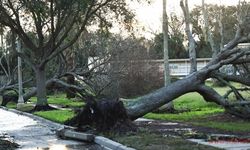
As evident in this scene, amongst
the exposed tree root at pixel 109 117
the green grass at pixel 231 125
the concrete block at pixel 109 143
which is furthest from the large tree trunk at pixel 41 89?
the concrete block at pixel 109 143

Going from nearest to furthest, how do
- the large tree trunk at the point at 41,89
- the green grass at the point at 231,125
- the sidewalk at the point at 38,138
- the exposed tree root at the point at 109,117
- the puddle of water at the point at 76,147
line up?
the puddle of water at the point at 76,147 < the sidewalk at the point at 38,138 < the exposed tree root at the point at 109,117 < the green grass at the point at 231,125 < the large tree trunk at the point at 41,89

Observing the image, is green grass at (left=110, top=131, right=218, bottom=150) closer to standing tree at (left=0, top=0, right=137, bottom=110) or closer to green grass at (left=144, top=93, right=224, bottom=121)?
green grass at (left=144, top=93, right=224, bottom=121)

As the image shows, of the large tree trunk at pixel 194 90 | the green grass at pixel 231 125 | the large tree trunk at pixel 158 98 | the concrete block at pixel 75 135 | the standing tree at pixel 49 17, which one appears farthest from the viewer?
the standing tree at pixel 49 17

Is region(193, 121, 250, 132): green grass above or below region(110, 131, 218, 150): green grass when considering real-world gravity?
above

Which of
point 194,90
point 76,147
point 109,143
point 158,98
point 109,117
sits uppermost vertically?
point 194,90

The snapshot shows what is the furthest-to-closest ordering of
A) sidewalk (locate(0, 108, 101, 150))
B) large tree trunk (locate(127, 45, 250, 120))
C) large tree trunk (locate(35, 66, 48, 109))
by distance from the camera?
large tree trunk (locate(35, 66, 48, 109)) → large tree trunk (locate(127, 45, 250, 120)) → sidewalk (locate(0, 108, 101, 150))

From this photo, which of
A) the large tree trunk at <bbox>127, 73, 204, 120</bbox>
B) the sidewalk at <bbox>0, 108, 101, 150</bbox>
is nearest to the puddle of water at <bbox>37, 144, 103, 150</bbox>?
the sidewalk at <bbox>0, 108, 101, 150</bbox>

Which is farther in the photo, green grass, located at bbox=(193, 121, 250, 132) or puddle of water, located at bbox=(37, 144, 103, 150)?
green grass, located at bbox=(193, 121, 250, 132)

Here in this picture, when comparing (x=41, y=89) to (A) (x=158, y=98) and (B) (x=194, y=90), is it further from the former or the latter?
(B) (x=194, y=90)

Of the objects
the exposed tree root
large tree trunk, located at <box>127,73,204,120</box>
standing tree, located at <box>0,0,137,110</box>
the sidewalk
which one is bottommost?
the sidewalk

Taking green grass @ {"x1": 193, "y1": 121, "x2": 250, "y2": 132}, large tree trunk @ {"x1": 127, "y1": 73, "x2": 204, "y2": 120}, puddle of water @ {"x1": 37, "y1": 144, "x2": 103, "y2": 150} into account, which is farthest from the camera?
large tree trunk @ {"x1": 127, "y1": 73, "x2": 204, "y2": 120}

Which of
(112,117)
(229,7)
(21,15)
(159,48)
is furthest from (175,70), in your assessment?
(112,117)

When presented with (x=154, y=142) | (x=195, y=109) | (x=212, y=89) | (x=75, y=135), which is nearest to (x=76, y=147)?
(x=75, y=135)

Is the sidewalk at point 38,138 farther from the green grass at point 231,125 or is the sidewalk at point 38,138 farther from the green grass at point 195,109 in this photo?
the green grass at point 195,109
